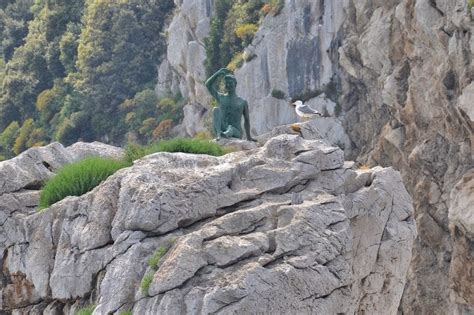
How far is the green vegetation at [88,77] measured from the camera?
223ft

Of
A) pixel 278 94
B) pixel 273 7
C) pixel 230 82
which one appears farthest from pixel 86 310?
pixel 273 7

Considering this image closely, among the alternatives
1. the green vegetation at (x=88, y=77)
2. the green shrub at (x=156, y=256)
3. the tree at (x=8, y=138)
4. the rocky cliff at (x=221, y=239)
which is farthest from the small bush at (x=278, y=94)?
the green shrub at (x=156, y=256)

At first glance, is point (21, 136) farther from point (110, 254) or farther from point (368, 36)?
point (110, 254)

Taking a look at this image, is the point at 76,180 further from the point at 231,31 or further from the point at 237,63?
the point at 231,31

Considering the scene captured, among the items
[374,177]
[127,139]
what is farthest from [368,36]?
[374,177]

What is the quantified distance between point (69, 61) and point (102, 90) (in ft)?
17.5

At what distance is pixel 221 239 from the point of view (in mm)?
15289

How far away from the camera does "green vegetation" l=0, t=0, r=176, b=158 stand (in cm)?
6800

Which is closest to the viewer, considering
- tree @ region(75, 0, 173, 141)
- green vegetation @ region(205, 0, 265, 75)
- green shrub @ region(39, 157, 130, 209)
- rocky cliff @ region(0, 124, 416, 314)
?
rocky cliff @ region(0, 124, 416, 314)

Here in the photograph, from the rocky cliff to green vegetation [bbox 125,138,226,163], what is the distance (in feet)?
4.35

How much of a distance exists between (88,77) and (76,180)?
5197 centimetres

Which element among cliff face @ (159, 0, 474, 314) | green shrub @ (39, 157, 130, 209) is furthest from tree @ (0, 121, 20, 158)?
green shrub @ (39, 157, 130, 209)

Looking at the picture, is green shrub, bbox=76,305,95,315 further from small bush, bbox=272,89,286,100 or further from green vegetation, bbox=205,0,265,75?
green vegetation, bbox=205,0,265,75

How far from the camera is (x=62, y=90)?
73125 mm
